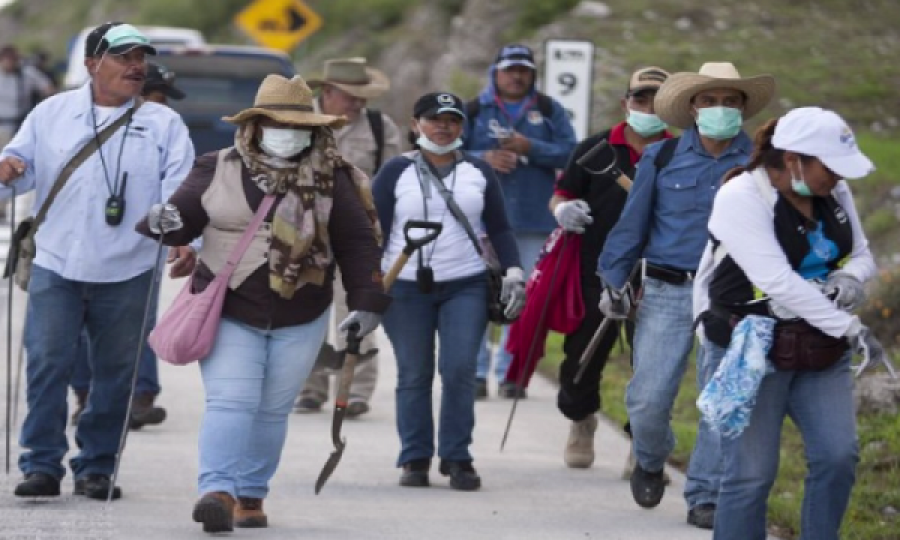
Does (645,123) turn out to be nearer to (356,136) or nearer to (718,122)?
(718,122)

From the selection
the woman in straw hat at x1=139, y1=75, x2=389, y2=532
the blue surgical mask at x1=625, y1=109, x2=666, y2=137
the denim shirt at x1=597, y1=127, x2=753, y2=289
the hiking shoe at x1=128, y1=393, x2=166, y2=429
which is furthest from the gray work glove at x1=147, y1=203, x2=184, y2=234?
the hiking shoe at x1=128, y1=393, x2=166, y2=429

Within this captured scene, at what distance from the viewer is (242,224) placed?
8.14m

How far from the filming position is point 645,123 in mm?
9656

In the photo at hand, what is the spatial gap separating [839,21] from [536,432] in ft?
57.2

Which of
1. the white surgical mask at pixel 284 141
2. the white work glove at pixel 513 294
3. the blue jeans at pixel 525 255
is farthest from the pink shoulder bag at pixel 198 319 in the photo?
the blue jeans at pixel 525 255

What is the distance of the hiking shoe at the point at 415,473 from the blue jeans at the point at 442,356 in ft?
0.09

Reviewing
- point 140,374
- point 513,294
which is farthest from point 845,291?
point 140,374

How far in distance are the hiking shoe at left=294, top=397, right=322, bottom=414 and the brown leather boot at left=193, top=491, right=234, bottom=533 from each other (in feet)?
12.8

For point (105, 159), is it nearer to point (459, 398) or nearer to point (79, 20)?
point (459, 398)

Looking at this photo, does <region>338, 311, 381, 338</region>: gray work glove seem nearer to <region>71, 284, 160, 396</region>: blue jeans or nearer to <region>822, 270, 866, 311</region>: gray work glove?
<region>822, 270, 866, 311</region>: gray work glove

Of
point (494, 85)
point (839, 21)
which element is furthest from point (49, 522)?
point (839, 21)

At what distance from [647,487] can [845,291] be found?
2.40 m

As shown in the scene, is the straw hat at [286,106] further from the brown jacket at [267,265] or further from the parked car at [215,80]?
the parked car at [215,80]

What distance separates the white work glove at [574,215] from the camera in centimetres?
966
